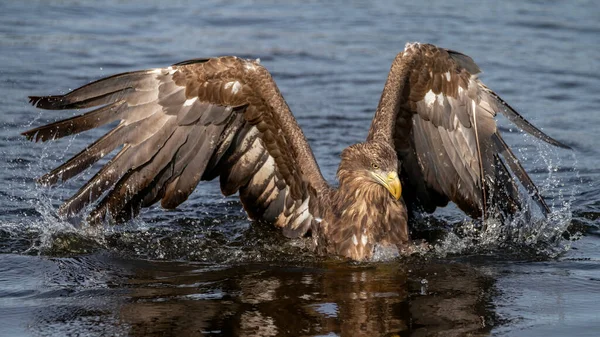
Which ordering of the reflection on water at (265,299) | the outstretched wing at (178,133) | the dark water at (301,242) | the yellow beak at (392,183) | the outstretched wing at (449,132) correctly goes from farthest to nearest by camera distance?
the outstretched wing at (449,132) < the outstretched wing at (178,133) < the yellow beak at (392,183) < the dark water at (301,242) < the reflection on water at (265,299)

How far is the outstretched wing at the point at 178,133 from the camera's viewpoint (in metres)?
7.06

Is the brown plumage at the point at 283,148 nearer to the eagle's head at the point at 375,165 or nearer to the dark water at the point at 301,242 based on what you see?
the eagle's head at the point at 375,165

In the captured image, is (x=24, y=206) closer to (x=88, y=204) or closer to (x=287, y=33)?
(x=88, y=204)

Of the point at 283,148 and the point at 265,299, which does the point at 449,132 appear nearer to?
the point at 283,148

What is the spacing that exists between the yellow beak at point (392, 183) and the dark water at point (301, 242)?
0.51m

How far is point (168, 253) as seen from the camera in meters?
7.27

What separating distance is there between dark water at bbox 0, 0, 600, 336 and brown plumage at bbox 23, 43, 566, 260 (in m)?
0.26

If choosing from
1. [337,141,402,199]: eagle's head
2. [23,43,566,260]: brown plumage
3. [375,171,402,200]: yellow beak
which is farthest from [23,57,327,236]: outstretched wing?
[375,171,402,200]: yellow beak

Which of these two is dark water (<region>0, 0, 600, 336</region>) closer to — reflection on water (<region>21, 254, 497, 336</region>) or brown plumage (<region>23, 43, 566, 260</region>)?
reflection on water (<region>21, 254, 497, 336</region>)

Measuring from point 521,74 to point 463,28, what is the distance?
191 cm

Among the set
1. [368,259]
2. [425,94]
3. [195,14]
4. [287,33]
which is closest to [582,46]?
[287,33]

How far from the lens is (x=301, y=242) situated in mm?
7586

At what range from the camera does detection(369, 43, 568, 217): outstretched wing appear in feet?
24.0

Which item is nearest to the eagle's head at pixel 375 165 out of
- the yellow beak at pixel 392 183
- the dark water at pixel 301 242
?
the yellow beak at pixel 392 183
